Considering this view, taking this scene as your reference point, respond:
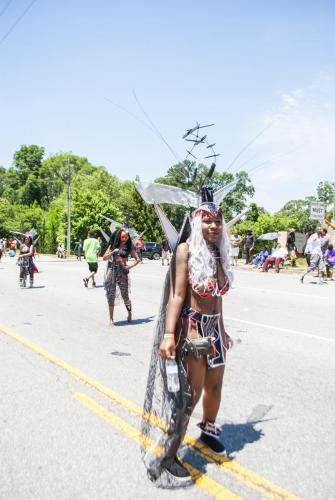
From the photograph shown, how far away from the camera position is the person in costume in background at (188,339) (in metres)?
2.88

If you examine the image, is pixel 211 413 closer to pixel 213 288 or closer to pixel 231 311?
pixel 213 288

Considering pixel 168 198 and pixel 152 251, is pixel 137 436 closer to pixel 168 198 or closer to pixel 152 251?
pixel 168 198

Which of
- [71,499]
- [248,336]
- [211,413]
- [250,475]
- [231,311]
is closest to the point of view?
[71,499]

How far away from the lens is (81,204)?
48469 millimetres

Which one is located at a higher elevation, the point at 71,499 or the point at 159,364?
the point at 159,364

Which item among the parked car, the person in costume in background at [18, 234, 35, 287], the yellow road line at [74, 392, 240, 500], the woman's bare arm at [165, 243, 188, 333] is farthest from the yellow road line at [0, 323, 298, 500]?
the parked car

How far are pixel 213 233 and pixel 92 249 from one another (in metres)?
10.4

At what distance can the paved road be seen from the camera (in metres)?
2.83

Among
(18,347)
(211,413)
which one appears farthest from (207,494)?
(18,347)

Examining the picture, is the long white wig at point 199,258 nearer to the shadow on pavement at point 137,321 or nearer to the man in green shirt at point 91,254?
the shadow on pavement at point 137,321

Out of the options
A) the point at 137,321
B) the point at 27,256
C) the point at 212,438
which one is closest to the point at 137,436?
the point at 212,438

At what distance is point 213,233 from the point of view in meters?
3.07

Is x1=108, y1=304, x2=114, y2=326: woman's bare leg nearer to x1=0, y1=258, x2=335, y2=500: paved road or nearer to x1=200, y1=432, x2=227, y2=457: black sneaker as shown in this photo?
x1=0, y1=258, x2=335, y2=500: paved road

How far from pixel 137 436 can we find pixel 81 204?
4639 cm
